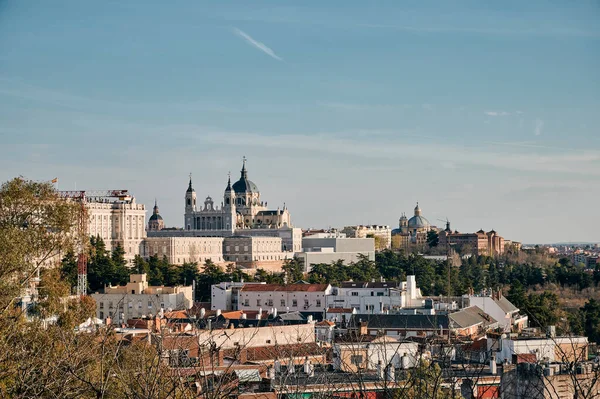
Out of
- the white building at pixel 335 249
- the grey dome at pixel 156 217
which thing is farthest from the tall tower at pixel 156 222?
the white building at pixel 335 249

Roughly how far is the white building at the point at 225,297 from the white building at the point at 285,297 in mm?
782

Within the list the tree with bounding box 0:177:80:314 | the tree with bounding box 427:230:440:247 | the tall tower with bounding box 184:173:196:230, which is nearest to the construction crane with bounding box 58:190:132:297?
the tree with bounding box 0:177:80:314

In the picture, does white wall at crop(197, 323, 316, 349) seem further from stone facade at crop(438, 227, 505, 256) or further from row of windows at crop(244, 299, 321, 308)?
stone facade at crop(438, 227, 505, 256)

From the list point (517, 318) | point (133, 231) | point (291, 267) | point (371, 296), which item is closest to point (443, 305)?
point (517, 318)

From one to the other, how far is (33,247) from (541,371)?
13734 millimetres

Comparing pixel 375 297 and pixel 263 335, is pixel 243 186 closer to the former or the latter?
pixel 375 297

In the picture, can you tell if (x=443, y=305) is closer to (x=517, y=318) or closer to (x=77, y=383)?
(x=517, y=318)

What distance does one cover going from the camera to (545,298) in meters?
61.3

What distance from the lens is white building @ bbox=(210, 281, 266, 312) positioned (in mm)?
66312

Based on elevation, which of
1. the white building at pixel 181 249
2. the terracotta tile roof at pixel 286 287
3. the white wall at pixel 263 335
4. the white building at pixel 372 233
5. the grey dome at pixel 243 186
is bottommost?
the white wall at pixel 263 335

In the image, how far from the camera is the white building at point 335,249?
126062 millimetres

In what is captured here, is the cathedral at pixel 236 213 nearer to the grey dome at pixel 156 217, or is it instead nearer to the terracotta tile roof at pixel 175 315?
the grey dome at pixel 156 217

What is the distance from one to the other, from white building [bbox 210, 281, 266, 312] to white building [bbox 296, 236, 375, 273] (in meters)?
56.2

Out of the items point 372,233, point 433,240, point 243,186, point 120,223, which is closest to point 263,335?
point 120,223
